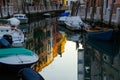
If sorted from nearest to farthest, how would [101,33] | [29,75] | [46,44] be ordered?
1. [29,75]
2. [101,33]
3. [46,44]

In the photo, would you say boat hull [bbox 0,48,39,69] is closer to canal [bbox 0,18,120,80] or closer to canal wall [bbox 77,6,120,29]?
canal [bbox 0,18,120,80]

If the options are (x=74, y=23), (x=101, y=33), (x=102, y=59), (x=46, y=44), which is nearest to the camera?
(x=102, y=59)

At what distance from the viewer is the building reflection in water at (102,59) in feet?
50.6

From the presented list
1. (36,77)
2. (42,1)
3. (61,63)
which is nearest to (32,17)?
(42,1)

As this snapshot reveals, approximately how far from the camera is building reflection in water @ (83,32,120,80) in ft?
50.6

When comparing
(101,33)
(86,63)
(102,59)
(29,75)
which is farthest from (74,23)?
(29,75)

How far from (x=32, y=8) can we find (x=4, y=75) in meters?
45.0

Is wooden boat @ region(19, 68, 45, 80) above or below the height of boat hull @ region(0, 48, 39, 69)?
above

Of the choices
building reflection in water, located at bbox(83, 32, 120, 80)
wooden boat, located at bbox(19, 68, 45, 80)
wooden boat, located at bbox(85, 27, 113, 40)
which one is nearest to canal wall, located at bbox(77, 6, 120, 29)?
wooden boat, located at bbox(85, 27, 113, 40)

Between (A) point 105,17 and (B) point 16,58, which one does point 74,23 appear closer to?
(A) point 105,17

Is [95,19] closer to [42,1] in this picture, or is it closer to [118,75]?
[118,75]

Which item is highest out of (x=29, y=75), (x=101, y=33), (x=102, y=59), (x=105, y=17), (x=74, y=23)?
(x=29, y=75)

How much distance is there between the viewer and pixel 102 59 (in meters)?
19.2

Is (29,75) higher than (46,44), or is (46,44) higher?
(29,75)
